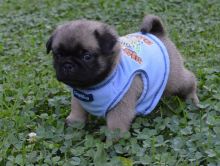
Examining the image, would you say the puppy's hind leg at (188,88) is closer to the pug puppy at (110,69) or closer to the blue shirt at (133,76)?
the pug puppy at (110,69)

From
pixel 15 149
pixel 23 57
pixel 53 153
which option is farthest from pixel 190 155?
pixel 23 57

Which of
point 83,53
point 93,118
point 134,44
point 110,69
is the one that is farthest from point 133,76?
point 93,118

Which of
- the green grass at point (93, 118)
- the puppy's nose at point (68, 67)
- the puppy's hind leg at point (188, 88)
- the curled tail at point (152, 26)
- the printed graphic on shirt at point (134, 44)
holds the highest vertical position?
the curled tail at point (152, 26)

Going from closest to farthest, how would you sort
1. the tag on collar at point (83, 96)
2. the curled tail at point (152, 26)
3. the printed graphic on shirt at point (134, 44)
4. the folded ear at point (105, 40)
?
the folded ear at point (105, 40) → the tag on collar at point (83, 96) → the printed graphic on shirt at point (134, 44) → the curled tail at point (152, 26)

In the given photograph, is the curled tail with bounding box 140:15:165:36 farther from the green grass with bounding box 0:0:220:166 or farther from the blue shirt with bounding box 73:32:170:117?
the green grass with bounding box 0:0:220:166

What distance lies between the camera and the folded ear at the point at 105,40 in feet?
11.3

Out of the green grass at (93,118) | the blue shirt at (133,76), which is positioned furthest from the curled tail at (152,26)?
the green grass at (93,118)

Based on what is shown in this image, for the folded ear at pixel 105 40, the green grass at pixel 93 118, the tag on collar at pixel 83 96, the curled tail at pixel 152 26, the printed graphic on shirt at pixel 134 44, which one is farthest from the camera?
the curled tail at pixel 152 26

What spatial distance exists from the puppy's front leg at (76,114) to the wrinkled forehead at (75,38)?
508mm

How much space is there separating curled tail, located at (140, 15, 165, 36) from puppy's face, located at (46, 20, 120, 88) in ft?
1.91

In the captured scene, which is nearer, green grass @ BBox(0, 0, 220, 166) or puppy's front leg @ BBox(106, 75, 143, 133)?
green grass @ BBox(0, 0, 220, 166)

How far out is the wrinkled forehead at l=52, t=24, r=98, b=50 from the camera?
11.1ft

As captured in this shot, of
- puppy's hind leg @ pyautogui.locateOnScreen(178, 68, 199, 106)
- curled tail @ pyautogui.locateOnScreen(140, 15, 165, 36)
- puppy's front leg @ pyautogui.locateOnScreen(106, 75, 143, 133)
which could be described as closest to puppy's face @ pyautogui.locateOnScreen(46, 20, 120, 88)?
puppy's front leg @ pyautogui.locateOnScreen(106, 75, 143, 133)

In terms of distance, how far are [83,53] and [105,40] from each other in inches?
6.2
